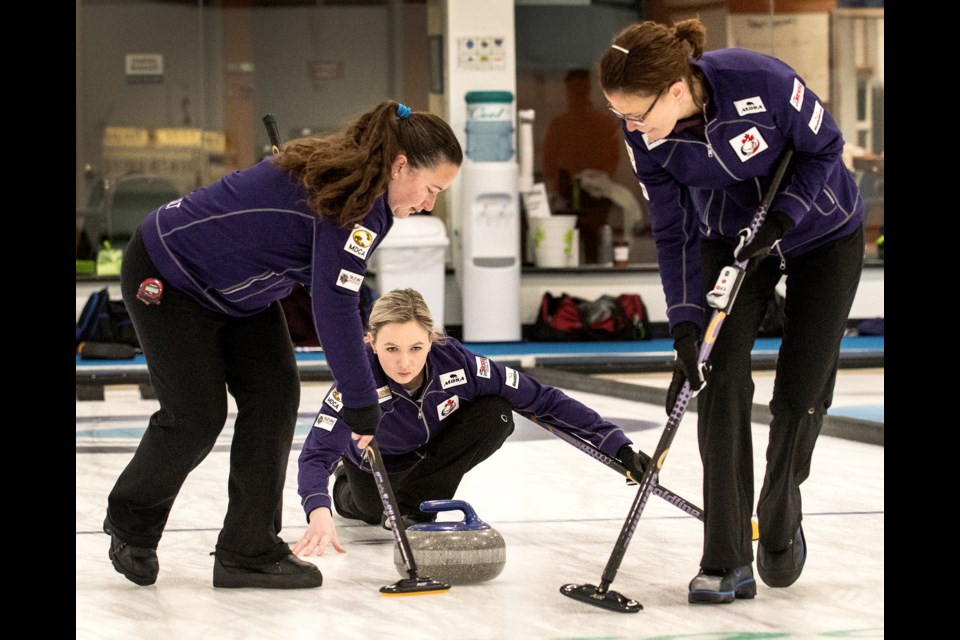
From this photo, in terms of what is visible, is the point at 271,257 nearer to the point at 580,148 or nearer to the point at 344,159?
the point at 344,159

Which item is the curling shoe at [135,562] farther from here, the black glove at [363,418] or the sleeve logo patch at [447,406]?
the sleeve logo patch at [447,406]

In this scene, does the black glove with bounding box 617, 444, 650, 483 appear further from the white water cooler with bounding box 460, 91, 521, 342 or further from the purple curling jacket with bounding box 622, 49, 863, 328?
the white water cooler with bounding box 460, 91, 521, 342

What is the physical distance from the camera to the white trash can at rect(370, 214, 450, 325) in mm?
9352

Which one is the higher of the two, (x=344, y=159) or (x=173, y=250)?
(x=344, y=159)

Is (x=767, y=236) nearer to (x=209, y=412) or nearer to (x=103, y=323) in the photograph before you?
(x=209, y=412)

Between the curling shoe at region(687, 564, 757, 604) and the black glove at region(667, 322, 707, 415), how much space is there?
38cm

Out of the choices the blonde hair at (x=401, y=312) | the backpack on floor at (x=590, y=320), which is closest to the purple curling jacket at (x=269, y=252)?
the blonde hair at (x=401, y=312)

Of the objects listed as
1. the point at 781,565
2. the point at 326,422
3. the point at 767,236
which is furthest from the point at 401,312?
the point at 781,565

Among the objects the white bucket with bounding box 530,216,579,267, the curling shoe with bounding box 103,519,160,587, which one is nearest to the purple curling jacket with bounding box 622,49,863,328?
the curling shoe with bounding box 103,519,160,587

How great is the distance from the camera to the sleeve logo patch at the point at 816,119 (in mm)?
2715

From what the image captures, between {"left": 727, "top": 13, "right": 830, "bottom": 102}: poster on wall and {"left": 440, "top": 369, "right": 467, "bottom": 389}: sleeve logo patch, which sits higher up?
{"left": 727, "top": 13, "right": 830, "bottom": 102}: poster on wall
